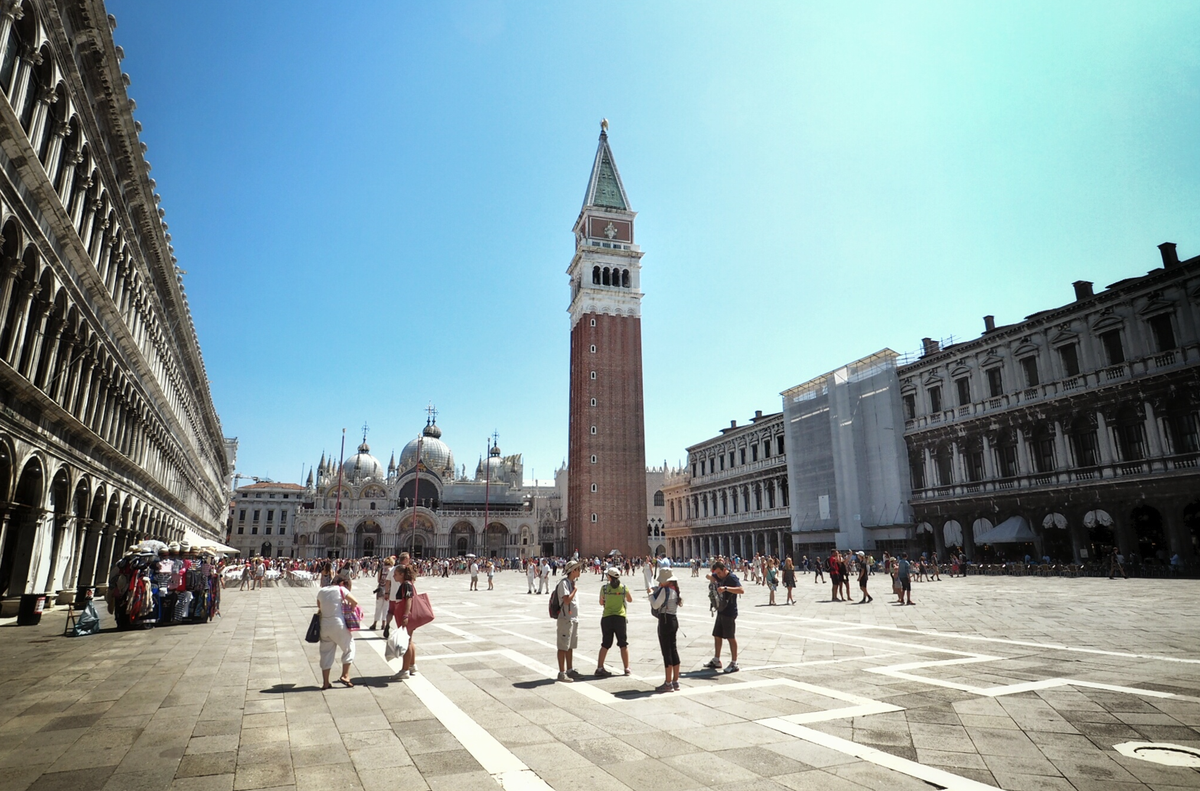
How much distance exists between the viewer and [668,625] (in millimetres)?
8242

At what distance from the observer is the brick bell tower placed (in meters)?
59.8

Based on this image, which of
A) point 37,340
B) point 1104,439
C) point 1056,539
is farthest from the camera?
point 1056,539

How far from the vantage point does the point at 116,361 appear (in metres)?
19.1

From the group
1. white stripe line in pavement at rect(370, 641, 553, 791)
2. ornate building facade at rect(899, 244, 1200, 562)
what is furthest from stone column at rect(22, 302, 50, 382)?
ornate building facade at rect(899, 244, 1200, 562)

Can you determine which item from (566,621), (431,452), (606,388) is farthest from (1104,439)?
(431,452)

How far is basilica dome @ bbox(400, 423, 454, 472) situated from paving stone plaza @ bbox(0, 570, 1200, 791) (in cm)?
7988

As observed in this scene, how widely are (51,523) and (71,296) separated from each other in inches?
208

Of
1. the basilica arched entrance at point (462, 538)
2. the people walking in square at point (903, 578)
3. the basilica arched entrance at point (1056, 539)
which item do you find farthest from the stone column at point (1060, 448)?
the basilica arched entrance at point (462, 538)

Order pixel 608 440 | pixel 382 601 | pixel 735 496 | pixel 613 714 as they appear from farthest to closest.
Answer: pixel 608 440 → pixel 735 496 → pixel 382 601 → pixel 613 714

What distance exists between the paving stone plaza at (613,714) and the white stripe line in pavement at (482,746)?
31mm

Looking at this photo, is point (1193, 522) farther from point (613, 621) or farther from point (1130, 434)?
point (613, 621)

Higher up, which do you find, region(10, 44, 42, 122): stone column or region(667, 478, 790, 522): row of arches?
region(10, 44, 42, 122): stone column

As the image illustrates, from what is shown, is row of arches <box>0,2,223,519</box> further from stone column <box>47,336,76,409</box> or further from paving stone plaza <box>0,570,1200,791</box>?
paving stone plaza <box>0,570,1200,791</box>

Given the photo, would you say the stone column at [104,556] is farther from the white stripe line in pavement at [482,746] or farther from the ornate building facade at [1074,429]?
the ornate building facade at [1074,429]
